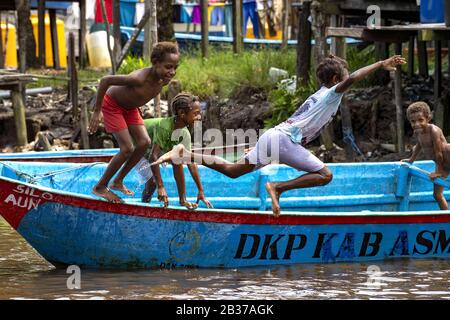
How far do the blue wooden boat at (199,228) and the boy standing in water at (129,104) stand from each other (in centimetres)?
31

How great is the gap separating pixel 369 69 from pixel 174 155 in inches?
68.1

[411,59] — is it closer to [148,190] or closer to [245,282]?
[148,190]

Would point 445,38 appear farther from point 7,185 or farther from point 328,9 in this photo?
point 7,185

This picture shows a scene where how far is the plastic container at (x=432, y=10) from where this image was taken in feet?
46.6

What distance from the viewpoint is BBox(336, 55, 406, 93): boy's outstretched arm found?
9.16 metres

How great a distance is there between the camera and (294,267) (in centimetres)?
996

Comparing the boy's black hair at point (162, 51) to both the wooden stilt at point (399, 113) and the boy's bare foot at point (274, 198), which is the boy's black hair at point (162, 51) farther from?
the wooden stilt at point (399, 113)

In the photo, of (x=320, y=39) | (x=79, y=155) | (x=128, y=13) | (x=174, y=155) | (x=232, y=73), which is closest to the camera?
(x=174, y=155)

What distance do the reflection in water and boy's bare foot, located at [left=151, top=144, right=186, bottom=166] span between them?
3.29 feet

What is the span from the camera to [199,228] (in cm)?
952

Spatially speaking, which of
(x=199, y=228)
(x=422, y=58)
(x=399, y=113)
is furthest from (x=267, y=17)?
(x=199, y=228)

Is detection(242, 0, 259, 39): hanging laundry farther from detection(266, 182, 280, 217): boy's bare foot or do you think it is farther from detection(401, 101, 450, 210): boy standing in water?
detection(266, 182, 280, 217): boy's bare foot

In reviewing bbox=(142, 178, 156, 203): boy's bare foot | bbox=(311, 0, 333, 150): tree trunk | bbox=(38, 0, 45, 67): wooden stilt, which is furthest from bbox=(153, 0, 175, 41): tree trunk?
bbox=(142, 178, 156, 203): boy's bare foot

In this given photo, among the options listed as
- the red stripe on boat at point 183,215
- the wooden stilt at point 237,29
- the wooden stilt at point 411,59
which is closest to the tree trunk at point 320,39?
the wooden stilt at point 411,59
